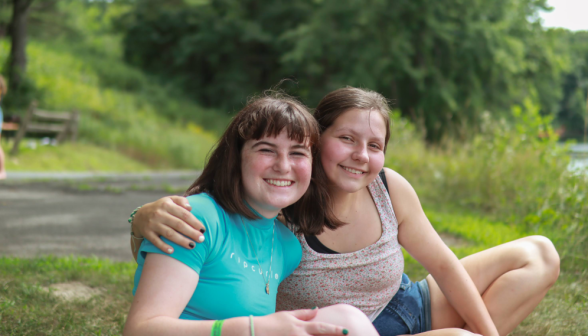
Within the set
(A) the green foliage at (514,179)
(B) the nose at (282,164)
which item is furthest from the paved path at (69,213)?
(A) the green foliage at (514,179)

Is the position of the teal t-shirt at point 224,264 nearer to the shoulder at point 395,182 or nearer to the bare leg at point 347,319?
the bare leg at point 347,319

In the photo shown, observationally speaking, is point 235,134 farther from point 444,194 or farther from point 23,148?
point 23,148

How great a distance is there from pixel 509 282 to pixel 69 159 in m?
12.2

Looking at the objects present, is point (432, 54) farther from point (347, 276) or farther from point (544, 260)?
point (347, 276)

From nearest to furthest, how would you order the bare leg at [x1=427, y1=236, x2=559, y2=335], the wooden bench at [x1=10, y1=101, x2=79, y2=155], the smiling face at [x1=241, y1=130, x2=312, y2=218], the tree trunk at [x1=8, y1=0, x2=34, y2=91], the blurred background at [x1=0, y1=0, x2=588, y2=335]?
the smiling face at [x1=241, y1=130, x2=312, y2=218] < the bare leg at [x1=427, y1=236, x2=559, y2=335] < the blurred background at [x1=0, y1=0, x2=588, y2=335] < the wooden bench at [x1=10, y1=101, x2=79, y2=155] < the tree trunk at [x1=8, y1=0, x2=34, y2=91]

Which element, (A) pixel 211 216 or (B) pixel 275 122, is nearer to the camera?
(A) pixel 211 216

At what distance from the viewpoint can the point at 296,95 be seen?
8.13 ft

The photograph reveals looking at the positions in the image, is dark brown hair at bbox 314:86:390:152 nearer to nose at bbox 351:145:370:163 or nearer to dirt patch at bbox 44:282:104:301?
nose at bbox 351:145:370:163

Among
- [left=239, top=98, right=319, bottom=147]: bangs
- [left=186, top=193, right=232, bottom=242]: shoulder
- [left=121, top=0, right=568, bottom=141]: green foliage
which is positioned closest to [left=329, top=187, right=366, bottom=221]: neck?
[left=239, top=98, right=319, bottom=147]: bangs

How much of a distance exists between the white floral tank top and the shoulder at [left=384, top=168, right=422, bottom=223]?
68mm

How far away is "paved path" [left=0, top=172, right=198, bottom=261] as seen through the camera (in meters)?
4.76

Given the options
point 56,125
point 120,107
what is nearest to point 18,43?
point 56,125

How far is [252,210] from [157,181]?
30.0 feet

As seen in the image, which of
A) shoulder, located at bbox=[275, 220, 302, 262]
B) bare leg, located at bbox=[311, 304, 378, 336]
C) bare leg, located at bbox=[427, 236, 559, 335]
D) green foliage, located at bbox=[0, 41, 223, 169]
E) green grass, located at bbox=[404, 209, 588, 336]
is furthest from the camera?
green foliage, located at bbox=[0, 41, 223, 169]
